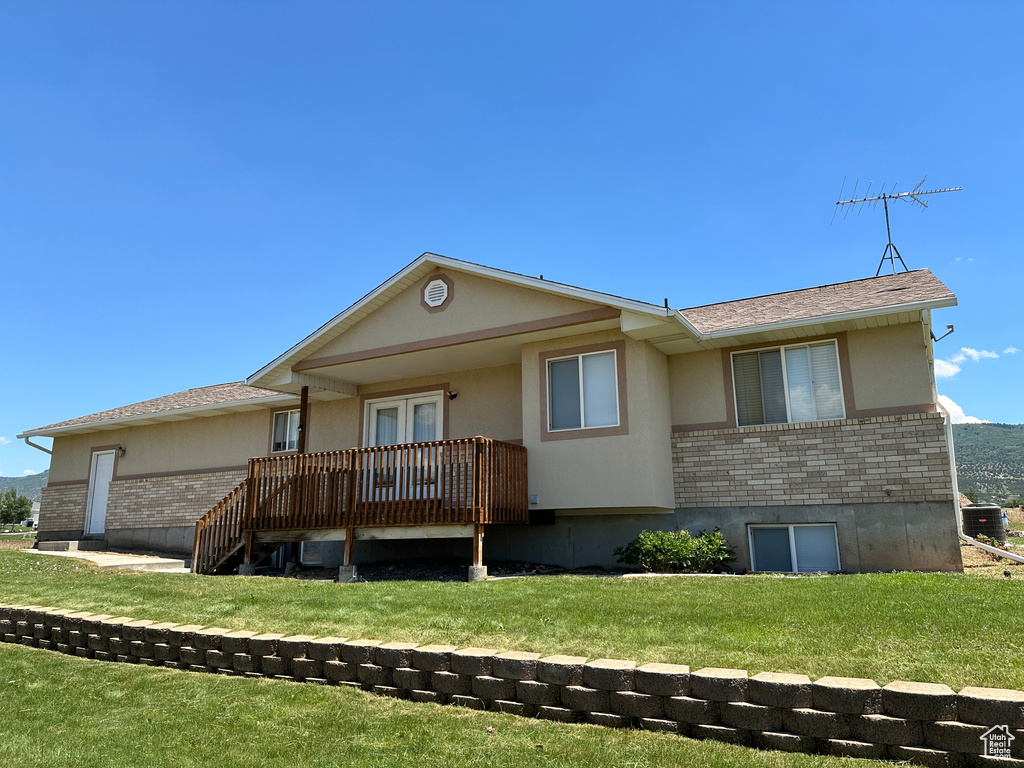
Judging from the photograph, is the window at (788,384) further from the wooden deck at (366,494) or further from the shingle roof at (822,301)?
the wooden deck at (366,494)

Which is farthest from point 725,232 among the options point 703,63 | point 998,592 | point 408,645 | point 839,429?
point 408,645

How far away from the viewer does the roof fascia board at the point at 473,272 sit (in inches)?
443

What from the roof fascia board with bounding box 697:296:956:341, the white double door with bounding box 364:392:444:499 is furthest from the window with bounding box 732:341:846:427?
Answer: the white double door with bounding box 364:392:444:499

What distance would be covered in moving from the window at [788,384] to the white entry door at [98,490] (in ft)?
56.7

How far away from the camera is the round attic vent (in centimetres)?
1344

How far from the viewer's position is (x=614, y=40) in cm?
1273

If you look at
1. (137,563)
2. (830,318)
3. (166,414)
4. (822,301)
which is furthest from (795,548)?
(166,414)

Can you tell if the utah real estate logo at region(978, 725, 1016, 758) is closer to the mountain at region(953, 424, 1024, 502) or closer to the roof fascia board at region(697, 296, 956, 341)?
the roof fascia board at region(697, 296, 956, 341)

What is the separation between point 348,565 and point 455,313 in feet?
15.7

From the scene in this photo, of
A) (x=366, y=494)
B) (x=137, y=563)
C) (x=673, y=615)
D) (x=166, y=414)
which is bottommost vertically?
(x=673, y=615)

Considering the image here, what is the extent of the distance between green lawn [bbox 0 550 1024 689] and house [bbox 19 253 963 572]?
2.15 metres

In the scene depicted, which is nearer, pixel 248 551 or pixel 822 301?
pixel 822 301

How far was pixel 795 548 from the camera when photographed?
11.5 metres

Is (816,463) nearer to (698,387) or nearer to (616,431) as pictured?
(698,387)
